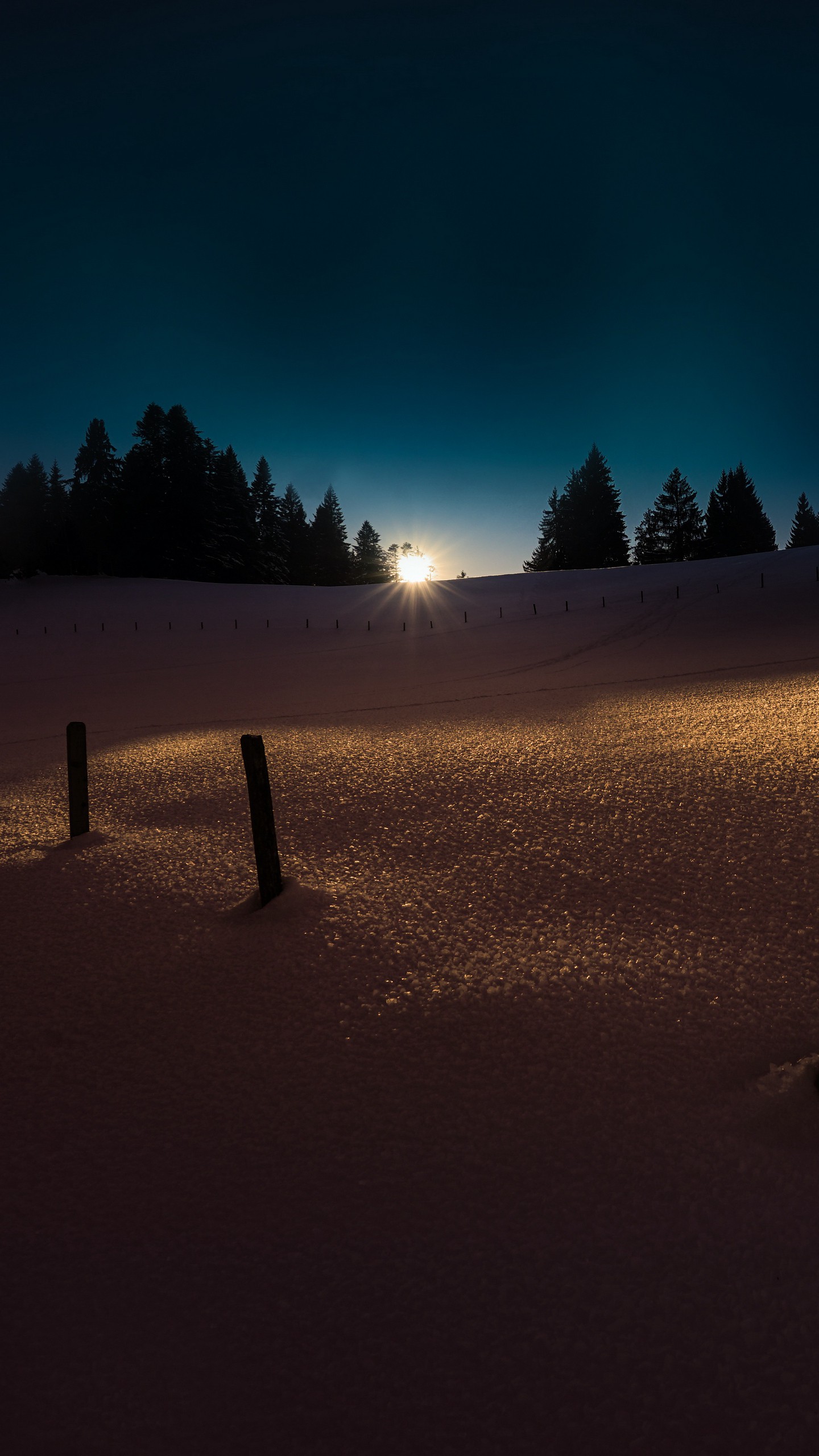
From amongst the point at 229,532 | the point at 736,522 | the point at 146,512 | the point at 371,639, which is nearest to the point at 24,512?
the point at 146,512

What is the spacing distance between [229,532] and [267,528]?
7.75 meters

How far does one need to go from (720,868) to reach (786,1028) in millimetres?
1638

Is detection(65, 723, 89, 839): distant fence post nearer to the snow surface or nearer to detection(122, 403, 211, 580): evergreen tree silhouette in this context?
the snow surface

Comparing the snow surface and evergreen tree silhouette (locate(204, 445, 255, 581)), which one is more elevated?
evergreen tree silhouette (locate(204, 445, 255, 581))

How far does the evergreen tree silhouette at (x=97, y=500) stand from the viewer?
53094 mm

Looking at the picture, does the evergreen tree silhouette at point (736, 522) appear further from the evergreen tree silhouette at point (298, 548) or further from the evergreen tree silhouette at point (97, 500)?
the evergreen tree silhouette at point (97, 500)

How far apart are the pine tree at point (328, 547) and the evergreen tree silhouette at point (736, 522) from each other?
33098 millimetres

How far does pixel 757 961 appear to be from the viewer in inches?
138

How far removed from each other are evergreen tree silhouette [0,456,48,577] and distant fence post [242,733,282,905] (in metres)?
64.2

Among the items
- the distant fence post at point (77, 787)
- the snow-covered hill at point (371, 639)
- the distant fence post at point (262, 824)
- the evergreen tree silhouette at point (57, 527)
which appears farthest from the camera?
the evergreen tree silhouette at point (57, 527)

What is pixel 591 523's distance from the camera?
56156 mm

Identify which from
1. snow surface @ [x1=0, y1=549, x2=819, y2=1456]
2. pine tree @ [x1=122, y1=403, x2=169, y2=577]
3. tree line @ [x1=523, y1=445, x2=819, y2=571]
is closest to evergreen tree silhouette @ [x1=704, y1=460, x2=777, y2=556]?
tree line @ [x1=523, y1=445, x2=819, y2=571]

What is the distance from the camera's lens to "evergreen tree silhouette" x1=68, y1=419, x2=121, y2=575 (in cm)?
5309

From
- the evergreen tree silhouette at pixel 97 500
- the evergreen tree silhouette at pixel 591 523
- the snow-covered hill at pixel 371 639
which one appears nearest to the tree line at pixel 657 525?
the evergreen tree silhouette at pixel 591 523
